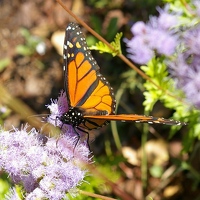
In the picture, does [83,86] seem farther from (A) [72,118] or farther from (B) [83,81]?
(A) [72,118]

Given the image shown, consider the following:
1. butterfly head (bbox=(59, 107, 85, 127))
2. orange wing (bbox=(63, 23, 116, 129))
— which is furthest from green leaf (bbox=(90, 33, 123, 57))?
butterfly head (bbox=(59, 107, 85, 127))

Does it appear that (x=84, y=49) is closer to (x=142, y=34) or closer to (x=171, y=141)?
(x=142, y=34)

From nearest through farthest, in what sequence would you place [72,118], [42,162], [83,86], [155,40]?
[42,162] → [72,118] → [83,86] → [155,40]

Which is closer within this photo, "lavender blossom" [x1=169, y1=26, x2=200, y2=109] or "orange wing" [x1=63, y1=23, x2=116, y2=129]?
"orange wing" [x1=63, y1=23, x2=116, y2=129]

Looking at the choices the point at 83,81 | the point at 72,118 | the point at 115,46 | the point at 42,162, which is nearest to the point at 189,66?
the point at 115,46

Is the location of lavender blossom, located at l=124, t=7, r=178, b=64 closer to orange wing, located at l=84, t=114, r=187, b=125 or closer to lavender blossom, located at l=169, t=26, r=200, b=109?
lavender blossom, located at l=169, t=26, r=200, b=109

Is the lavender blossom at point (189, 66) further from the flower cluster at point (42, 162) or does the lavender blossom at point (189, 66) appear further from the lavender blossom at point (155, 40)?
the flower cluster at point (42, 162)

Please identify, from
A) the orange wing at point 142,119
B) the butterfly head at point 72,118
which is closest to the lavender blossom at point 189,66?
the orange wing at point 142,119
